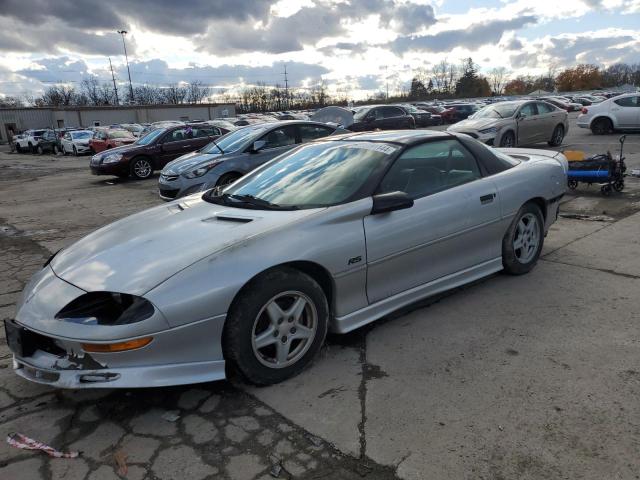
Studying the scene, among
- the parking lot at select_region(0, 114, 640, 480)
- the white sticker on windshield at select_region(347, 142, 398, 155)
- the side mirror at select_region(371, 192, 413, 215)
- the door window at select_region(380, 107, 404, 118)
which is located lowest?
the parking lot at select_region(0, 114, 640, 480)

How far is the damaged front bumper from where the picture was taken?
8.26 feet

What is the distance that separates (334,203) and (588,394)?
6.12ft

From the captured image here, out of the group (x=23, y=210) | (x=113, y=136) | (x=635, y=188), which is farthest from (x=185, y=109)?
(x=635, y=188)

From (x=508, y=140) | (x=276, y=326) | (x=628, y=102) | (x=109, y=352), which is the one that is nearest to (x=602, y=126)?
(x=628, y=102)

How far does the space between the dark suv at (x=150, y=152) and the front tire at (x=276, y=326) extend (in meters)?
11.9

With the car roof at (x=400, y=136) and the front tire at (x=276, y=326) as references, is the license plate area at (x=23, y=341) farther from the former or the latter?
the car roof at (x=400, y=136)

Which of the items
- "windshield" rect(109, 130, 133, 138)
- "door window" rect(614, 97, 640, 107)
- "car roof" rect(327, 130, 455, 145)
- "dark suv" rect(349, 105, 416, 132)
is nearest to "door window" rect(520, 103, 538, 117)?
"door window" rect(614, 97, 640, 107)

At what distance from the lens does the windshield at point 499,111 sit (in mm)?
13281

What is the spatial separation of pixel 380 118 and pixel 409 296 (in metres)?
18.8

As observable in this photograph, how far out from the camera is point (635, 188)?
8312 millimetres

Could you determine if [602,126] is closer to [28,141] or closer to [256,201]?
[256,201]

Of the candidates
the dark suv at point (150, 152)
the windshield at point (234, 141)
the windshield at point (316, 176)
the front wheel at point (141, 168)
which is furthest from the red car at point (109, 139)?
the windshield at point (316, 176)

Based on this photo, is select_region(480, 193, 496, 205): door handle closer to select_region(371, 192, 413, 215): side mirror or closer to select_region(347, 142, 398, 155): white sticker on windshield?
select_region(347, 142, 398, 155): white sticker on windshield

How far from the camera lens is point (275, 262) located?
2.84 metres
